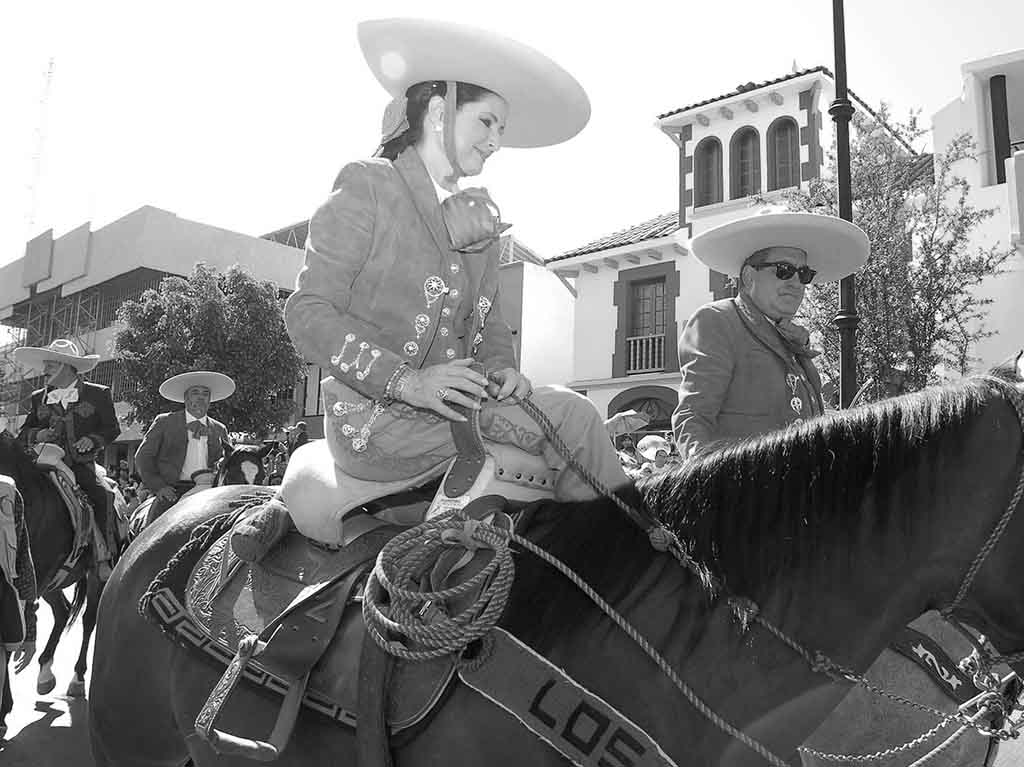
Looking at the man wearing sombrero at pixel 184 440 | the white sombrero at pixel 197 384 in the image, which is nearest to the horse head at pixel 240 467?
the man wearing sombrero at pixel 184 440

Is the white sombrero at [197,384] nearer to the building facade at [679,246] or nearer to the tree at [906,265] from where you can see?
the tree at [906,265]

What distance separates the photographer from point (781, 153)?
1702 centimetres

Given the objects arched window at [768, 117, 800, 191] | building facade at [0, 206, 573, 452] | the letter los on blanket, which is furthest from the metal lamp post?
building facade at [0, 206, 573, 452]

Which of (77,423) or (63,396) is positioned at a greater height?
(63,396)

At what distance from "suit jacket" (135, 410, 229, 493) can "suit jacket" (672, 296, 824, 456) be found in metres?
6.64

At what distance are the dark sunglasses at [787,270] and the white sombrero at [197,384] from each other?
251 inches

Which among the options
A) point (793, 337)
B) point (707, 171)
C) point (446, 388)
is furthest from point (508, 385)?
point (707, 171)

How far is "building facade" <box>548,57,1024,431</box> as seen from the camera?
657 inches

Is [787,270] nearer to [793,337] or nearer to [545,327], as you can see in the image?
[793,337]

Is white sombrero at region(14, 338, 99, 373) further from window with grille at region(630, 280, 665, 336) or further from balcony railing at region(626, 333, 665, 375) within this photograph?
window with grille at region(630, 280, 665, 336)

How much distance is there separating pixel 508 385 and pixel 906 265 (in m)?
9.81

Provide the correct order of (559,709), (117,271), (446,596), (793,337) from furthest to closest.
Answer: (117,271) < (793,337) < (446,596) < (559,709)

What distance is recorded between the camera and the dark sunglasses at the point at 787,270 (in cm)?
349

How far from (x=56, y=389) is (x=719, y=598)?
276 inches
